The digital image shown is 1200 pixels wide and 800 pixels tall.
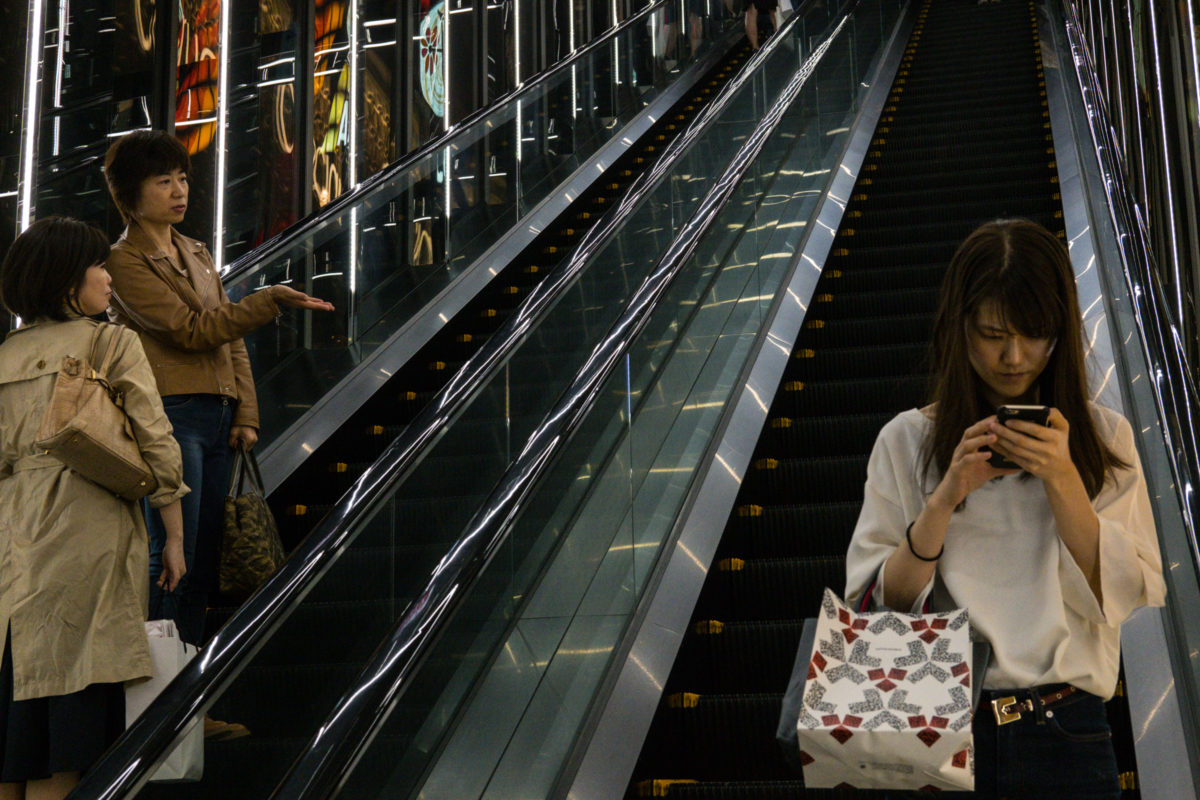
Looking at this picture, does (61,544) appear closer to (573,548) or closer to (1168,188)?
(573,548)

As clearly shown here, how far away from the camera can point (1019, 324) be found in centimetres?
199

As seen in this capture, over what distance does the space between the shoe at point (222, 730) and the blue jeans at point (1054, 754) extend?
1.49 metres

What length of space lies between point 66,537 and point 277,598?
613 mm

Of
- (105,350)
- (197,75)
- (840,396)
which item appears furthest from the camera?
(197,75)

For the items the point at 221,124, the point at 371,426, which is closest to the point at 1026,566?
the point at 371,426

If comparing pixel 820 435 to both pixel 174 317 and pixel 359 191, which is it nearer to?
pixel 174 317

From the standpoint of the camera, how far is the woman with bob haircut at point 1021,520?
6.25 ft

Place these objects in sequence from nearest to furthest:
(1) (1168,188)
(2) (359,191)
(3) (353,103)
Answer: (2) (359,191)
(1) (1168,188)
(3) (353,103)

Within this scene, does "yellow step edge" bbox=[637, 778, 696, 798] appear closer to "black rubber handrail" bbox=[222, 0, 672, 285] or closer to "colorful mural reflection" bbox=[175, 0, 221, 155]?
"black rubber handrail" bbox=[222, 0, 672, 285]

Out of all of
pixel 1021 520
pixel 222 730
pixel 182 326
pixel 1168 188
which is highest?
pixel 1021 520

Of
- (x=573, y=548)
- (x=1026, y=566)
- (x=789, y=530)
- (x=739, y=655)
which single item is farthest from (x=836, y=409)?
(x=1026, y=566)

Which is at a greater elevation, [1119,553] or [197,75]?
[197,75]

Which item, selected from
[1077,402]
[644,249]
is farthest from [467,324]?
[1077,402]

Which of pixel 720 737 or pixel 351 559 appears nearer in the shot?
pixel 351 559
